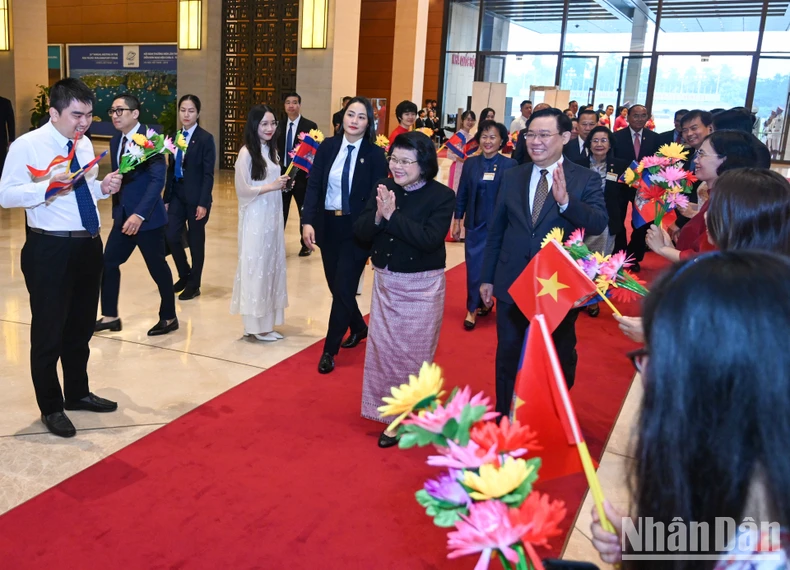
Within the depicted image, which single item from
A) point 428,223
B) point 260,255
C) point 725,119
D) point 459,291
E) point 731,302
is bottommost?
point 459,291

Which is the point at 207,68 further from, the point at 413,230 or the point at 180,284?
the point at 413,230

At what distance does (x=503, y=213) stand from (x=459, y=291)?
3.21 metres

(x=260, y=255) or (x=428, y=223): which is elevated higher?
(x=428, y=223)

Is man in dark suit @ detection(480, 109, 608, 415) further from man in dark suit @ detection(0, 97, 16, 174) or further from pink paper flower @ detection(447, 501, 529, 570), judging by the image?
man in dark suit @ detection(0, 97, 16, 174)

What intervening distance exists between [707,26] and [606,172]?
50.4 feet

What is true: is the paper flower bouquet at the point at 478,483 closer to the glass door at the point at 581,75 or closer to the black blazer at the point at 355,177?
the black blazer at the point at 355,177

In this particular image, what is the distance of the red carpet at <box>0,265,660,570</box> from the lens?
240cm

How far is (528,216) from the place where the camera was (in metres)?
3.25

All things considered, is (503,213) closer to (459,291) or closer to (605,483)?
(605,483)

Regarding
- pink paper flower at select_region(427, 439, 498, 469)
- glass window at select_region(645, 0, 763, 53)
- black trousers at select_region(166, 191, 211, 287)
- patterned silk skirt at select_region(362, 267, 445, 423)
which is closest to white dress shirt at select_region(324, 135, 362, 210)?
patterned silk skirt at select_region(362, 267, 445, 423)

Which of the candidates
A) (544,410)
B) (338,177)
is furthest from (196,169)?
(544,410)

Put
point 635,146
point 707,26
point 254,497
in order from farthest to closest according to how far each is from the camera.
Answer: point 707,26, point 635,146, point 254,497

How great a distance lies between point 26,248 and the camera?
313 cm

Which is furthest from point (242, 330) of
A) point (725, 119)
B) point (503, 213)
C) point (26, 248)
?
point (725, 119)
